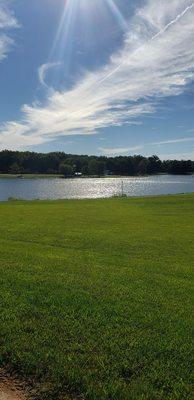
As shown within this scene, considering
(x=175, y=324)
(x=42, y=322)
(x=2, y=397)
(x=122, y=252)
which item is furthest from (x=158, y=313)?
(x=122, y=252)

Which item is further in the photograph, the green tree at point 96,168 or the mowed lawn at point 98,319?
the green tree at point 96,168

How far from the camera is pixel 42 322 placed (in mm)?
6688

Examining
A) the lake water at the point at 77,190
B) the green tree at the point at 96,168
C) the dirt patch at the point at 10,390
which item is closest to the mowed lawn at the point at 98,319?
the dirt patch at the point at 10,390

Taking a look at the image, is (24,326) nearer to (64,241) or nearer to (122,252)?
(122,252)

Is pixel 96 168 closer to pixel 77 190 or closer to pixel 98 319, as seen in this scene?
pixel 77 190

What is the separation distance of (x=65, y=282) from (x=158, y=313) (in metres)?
2.46

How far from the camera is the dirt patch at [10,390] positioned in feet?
15.8

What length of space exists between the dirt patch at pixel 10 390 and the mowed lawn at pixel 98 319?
175 mm

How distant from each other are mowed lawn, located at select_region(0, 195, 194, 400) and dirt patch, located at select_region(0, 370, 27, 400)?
0.57 ft

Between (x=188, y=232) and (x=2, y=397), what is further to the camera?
(x=188, y=232)

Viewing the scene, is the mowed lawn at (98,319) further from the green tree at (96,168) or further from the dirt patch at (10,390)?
the green tree at (96,168)

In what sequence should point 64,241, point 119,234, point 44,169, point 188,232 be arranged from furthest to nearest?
point 44,169, point 188,232, point 119,234, point 64,241

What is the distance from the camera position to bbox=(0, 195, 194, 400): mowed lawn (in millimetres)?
5059

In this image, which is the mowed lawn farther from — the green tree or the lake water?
the green tree
